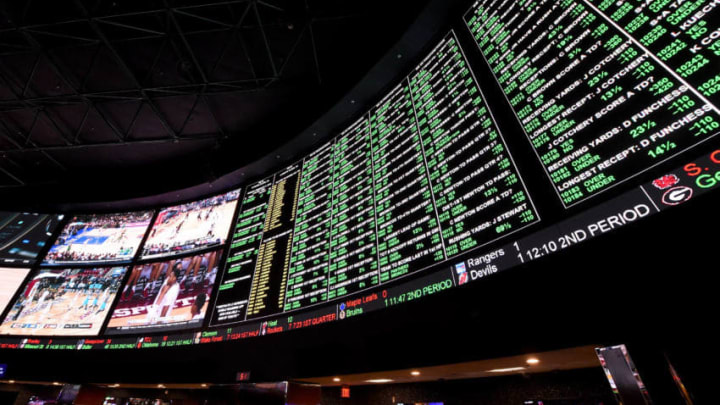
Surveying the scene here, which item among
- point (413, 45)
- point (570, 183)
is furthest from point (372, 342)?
point (413, 45)

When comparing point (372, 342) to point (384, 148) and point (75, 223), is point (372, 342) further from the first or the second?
point (75, 223)

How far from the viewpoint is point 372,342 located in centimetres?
423

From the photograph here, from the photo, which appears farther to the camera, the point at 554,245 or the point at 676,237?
the point at 554,245

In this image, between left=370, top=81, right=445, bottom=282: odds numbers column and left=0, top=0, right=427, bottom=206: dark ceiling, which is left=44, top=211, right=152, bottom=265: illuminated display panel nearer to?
left=0, top=0, right=427, bottom=206: dark ceiling

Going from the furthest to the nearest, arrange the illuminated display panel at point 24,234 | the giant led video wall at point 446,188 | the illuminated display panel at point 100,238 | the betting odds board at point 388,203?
the illuminated display panel at point 24,234 → the illuminated display panel at point 100,238 → the betting odds board at point 388,203 → the giant led video wall at point 446,188

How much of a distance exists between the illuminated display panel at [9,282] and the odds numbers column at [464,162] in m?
10.8

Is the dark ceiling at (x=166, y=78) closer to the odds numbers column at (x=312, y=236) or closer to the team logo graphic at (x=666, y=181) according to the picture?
the odds numbers column at (x=312, y=236)

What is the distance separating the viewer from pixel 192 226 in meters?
8.51

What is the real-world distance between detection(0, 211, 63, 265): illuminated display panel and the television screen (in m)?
3.64

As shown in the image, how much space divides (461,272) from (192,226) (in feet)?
24.4

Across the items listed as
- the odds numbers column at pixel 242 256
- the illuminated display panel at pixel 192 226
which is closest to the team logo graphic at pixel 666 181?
the odds numbers column at pixel 242 256

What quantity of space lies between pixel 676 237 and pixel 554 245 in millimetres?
808

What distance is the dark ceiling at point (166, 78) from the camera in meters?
6.70

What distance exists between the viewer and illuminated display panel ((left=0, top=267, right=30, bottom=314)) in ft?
26.4
